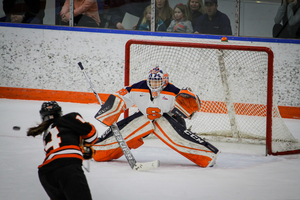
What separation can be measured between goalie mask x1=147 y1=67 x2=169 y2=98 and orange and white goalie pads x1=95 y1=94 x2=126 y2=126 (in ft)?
0.87

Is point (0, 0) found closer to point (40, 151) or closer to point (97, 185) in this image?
point (40, 151)

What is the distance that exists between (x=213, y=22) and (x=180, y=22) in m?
0.47

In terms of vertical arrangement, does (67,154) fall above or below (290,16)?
below

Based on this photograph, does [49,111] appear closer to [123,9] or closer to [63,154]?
[63,154]

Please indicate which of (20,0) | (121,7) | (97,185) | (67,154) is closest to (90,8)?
(121,7)

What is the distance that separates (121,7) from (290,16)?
2.36m

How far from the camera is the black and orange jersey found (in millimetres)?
1806

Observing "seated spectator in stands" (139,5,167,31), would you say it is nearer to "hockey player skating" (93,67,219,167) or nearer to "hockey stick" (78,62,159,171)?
"hockey player skating" (93,67,219,167)

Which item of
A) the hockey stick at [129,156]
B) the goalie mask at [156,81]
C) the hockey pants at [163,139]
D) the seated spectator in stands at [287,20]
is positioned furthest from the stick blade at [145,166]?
Result: the seated spectator in stands at [287,20]

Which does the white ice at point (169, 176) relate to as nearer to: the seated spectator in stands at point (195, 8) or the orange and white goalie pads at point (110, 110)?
the orange and white goalie pads at point (110, 110)

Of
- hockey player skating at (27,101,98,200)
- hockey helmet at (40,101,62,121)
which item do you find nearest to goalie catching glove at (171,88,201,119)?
hockey player skating at (27,101,98,200)

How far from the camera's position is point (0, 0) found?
560 centimetres

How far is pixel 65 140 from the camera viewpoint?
1.86 metres

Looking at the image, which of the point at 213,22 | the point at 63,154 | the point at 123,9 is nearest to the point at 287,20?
the point at 213,22
